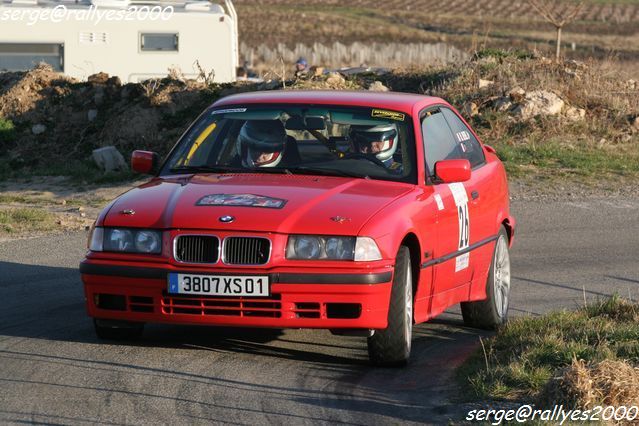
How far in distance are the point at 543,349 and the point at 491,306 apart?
1.86m

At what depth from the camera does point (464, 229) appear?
8648mm

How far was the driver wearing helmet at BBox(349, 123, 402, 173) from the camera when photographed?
334 inches

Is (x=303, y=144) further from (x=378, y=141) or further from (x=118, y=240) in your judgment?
(x=118, y=240)

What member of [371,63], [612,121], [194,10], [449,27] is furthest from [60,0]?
[449,27]

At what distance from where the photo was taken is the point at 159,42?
963 inches

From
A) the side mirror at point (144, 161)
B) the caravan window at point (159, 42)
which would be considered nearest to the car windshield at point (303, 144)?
the side mirror at point (144, 161)

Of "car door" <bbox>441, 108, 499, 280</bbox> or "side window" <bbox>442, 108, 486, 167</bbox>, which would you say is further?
"side window" <bbox>442, 108, 486, 167</bbox>

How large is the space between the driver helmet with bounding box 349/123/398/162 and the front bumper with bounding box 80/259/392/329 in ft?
4.44

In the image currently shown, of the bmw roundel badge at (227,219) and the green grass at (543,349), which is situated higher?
the bmw roundel badge at (227,219)

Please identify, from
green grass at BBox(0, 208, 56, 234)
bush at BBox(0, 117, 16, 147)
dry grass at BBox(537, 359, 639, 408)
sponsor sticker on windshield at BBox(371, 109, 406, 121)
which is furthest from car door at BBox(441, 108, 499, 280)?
bush at BBox(0, 117, 16, 147)

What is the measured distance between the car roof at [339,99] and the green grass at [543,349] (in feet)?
5.30

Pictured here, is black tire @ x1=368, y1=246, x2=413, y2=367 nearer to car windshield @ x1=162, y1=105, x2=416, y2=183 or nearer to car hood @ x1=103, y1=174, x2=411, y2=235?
car hood @ x1=103, y1=174, x2=411, y2=235

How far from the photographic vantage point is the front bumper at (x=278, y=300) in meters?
7.23

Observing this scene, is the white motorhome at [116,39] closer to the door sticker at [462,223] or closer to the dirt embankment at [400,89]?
the dirt embankment at [400,89]
